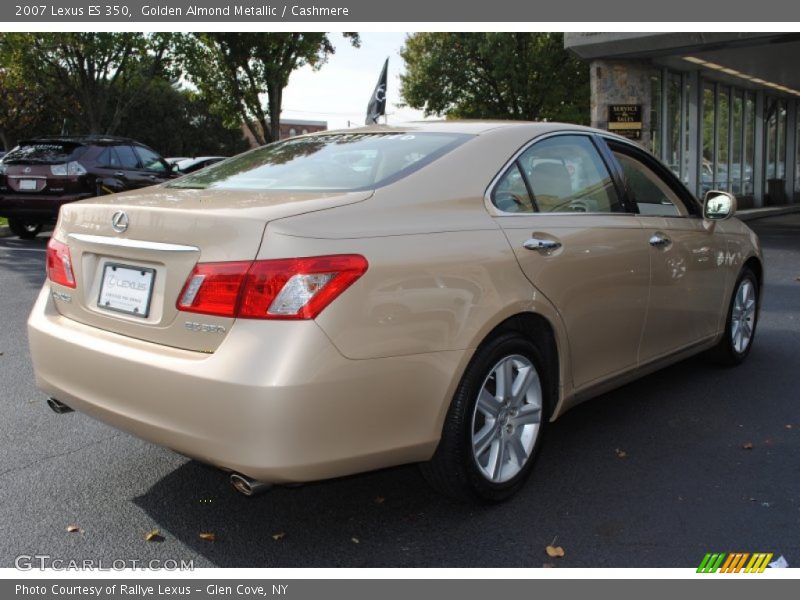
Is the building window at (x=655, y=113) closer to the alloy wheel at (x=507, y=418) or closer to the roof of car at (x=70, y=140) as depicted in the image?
the roof of car at (x=70, y=140)

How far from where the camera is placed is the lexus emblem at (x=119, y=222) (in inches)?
121

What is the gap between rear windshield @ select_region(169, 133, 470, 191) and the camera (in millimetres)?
3348

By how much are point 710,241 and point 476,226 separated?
2.29 m

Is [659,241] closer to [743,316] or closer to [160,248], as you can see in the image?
[743,316]

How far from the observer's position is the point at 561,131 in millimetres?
4043

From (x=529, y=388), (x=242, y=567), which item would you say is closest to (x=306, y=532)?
(x=242, y=567)

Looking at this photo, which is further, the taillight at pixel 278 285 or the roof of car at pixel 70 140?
the roof of car at pixel 70 140

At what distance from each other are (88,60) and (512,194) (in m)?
20.0

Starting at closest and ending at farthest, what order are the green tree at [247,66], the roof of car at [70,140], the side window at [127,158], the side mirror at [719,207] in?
the side mirror at [719,207] < the roof of car at [70,140] < the side window at [127,158] < the green tree at [247,66]

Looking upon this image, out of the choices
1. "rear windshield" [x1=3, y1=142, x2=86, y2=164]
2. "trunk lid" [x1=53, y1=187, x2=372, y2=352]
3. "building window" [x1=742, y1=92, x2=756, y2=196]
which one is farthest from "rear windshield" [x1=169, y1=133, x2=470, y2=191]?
"building window" [x1=742, y1=92, x2=756, y2=196]

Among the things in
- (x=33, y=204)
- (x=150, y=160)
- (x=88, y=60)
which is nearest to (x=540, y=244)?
(x=33, y=204)

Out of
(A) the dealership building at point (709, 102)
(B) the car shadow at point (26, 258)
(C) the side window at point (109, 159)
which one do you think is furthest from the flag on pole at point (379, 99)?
(B) the car shadow at point (26, 258)

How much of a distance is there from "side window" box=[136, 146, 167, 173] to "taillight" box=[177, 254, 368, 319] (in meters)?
12.4

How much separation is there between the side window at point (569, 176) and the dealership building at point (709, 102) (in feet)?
40.5
